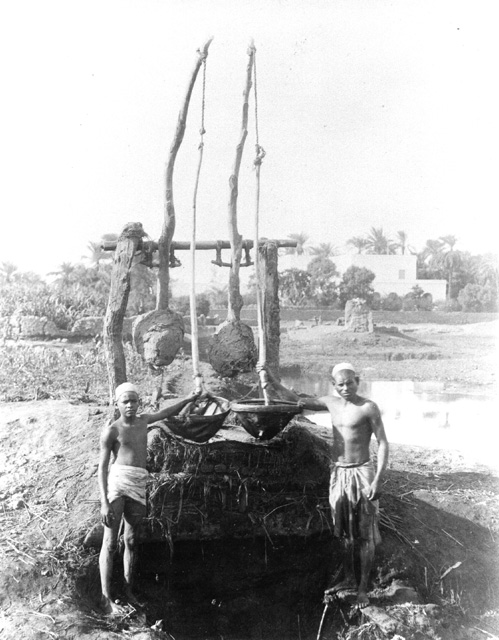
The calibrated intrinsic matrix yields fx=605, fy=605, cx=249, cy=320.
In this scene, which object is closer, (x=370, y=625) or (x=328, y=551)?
(x=370, y=625)

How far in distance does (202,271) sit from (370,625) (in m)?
49.3

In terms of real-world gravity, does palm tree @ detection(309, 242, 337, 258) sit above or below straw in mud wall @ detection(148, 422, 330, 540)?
above

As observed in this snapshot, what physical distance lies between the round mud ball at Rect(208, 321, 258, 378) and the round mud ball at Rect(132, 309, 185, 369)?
0.38 metres

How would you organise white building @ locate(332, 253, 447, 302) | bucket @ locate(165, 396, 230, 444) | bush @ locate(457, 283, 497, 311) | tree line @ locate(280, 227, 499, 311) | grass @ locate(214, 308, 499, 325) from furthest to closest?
1. white building @ locate(332, 253, 447, 302)
2. tree line @ locate(280, 227, 499, 311)
3. bush @ locate(457, 283, 497, 311)
4. grass @ locate(214, 308, 499, 325)
5. bucket @ locate(165, 396, 230, 444)

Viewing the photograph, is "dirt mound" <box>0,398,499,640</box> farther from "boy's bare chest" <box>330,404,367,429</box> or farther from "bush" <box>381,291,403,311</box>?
"bush" <box>381,291,403,311</box>

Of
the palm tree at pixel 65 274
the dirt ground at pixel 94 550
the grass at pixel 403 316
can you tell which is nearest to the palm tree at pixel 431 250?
the grass at pixel 403 316

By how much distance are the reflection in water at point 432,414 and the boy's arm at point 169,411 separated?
15.5 feet

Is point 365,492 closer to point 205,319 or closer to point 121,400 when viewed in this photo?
point 121,400

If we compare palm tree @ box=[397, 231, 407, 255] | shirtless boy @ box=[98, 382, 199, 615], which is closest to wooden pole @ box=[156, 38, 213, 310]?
shirtless boy @ box=[98, 382, 199, 615]

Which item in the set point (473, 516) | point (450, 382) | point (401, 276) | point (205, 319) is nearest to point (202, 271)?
point (401, 276)

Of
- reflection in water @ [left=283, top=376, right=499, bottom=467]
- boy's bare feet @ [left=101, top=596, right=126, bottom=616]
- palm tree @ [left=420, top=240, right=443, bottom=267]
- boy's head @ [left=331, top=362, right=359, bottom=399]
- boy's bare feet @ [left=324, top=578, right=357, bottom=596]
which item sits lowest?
reflection in water @ [left=283, top=376, right=499, bottom=467]

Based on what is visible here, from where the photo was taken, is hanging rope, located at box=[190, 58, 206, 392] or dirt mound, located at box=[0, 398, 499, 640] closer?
dirt mound, located at box=[0, 398, 499, 640]

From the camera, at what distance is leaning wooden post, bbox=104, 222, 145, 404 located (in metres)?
5.88

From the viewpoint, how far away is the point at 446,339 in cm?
2611
